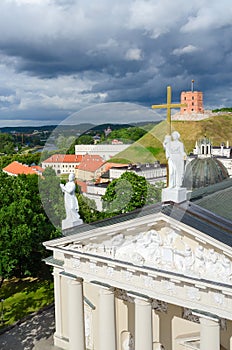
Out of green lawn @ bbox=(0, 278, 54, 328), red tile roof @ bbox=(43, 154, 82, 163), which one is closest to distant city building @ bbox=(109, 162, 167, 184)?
red tile roof @ bbox=(43, 154, 82, 163)

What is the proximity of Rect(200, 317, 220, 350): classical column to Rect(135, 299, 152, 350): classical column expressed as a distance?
2.48m

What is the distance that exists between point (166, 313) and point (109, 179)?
701cm

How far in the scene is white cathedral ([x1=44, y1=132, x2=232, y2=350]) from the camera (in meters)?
13.5

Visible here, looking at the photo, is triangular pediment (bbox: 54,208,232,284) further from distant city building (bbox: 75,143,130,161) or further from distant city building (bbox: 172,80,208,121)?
distant city building (bbox: 172,80,208,121)

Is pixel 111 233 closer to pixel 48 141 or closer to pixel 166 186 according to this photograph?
pixel 166 186

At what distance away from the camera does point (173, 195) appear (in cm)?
1479

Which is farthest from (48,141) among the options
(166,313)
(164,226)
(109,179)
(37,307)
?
(37,307)

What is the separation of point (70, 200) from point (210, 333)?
817 cm

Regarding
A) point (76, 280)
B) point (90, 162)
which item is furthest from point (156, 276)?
point (90, 162)

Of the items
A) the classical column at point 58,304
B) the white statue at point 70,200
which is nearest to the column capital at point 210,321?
the white statue at point 70,200

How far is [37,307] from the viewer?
29.0 metres

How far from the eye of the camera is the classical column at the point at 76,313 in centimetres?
1790

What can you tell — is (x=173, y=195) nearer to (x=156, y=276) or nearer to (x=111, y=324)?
(x=156, y=276)

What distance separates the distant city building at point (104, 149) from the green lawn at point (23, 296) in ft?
54.1
